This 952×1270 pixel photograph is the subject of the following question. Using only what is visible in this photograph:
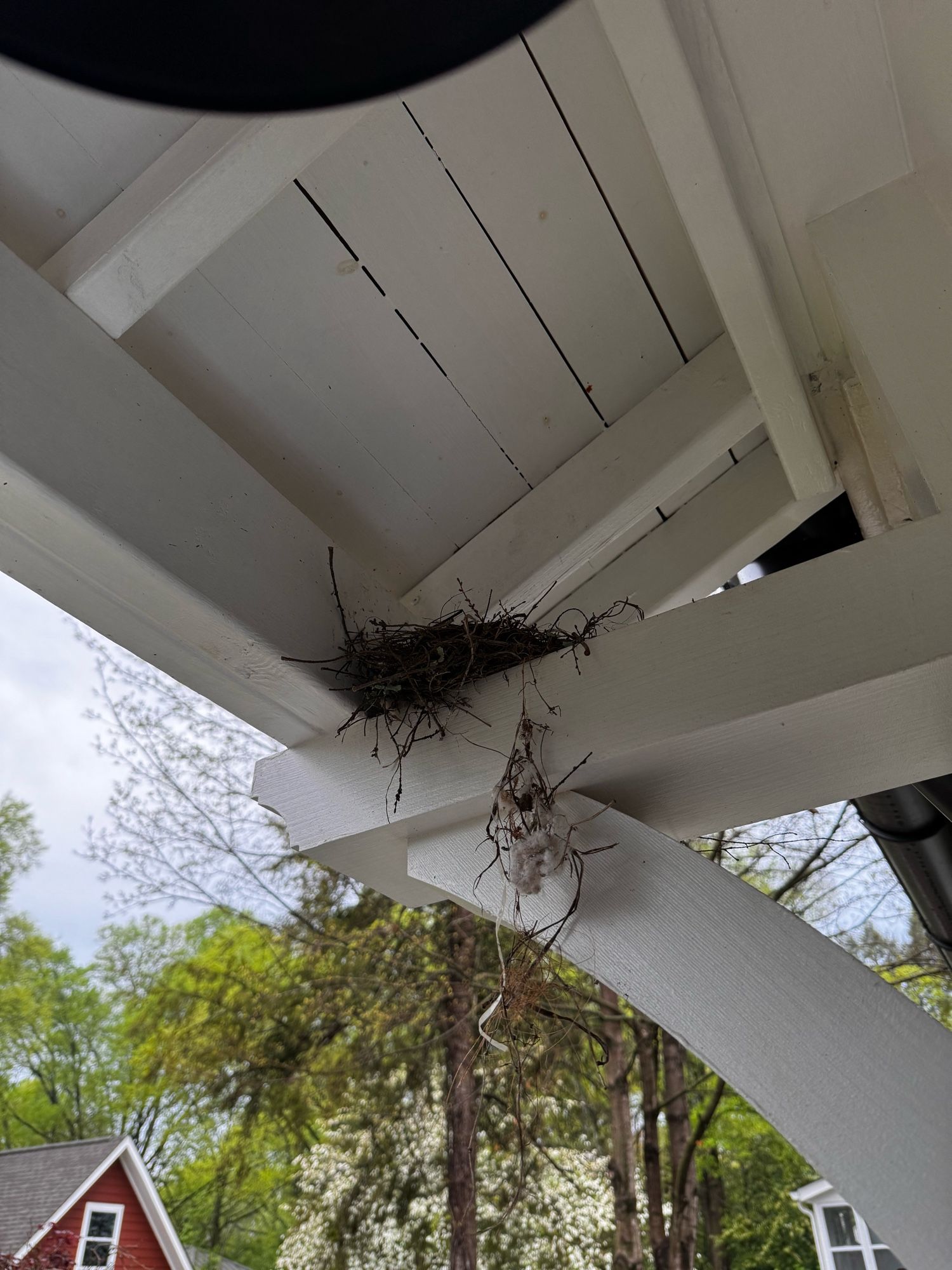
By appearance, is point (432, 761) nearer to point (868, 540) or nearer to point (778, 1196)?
point (868, 540)

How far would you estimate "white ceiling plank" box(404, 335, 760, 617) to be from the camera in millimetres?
1575

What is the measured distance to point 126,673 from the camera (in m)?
7.54

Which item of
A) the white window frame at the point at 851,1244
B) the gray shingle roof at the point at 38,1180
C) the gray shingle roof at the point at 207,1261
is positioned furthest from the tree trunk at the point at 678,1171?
the gray shingle roof at the point at 207,1261

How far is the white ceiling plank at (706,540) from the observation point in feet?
6.81

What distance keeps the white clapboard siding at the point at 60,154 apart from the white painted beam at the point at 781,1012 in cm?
A: 93

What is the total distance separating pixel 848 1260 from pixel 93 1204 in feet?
22.5

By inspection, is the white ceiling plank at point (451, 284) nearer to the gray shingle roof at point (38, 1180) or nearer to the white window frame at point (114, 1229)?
the gray shingle roof at point (38, 1180)

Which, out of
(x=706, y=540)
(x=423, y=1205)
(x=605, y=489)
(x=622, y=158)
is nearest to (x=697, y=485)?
(x=706, y=540)

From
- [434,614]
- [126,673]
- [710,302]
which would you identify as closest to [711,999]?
[434,614]

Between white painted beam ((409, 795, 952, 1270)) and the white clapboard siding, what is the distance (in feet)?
3.07

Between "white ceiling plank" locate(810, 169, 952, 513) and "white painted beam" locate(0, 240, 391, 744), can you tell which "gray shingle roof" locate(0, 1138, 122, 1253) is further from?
"white ceiling plank" locate(810, 169, 952, 513)

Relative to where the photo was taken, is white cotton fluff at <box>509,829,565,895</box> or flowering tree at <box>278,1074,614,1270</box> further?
flowering tree at <box>278,1074,614,1270</box>

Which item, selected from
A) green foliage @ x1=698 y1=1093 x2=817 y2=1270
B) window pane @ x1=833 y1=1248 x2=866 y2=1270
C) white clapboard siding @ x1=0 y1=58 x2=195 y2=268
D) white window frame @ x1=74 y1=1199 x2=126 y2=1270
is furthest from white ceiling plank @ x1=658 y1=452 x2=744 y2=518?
green foliage @ x1=698 y1=1093 x2=817 y2=1270

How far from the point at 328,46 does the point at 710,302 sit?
139cm
